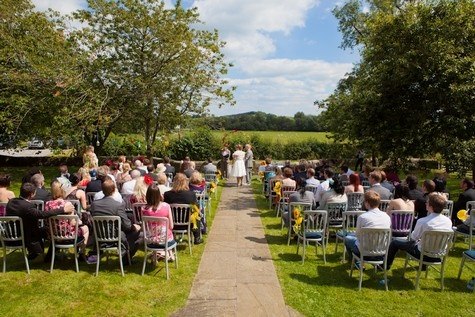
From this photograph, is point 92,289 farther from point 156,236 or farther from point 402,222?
point 402,222

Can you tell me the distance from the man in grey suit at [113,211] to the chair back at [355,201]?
15.3ft

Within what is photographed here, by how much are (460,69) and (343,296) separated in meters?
8.74

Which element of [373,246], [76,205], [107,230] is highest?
[76,205]

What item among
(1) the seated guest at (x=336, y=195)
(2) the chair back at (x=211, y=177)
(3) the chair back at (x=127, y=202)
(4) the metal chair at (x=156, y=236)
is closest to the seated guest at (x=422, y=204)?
(1) the seated guest at (x=336, y=195)

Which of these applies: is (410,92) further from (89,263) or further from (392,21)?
(89,263)

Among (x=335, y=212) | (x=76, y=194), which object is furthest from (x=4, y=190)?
(x=335, y=212)

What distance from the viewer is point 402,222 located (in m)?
7.08

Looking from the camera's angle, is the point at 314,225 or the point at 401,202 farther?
the point at 314,225

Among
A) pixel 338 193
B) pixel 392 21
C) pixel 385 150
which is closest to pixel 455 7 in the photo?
pixel 392 21

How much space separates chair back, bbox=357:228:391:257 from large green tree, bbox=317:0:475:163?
23.3ft

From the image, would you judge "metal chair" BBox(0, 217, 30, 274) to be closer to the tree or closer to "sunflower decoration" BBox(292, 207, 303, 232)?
"sunflower decoration" BBox(292, 207, 303, 232)

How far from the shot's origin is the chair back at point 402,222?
23.0ft

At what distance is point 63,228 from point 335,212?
4954mm

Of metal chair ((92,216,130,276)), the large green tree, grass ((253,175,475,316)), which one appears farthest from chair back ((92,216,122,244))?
the large green tree
